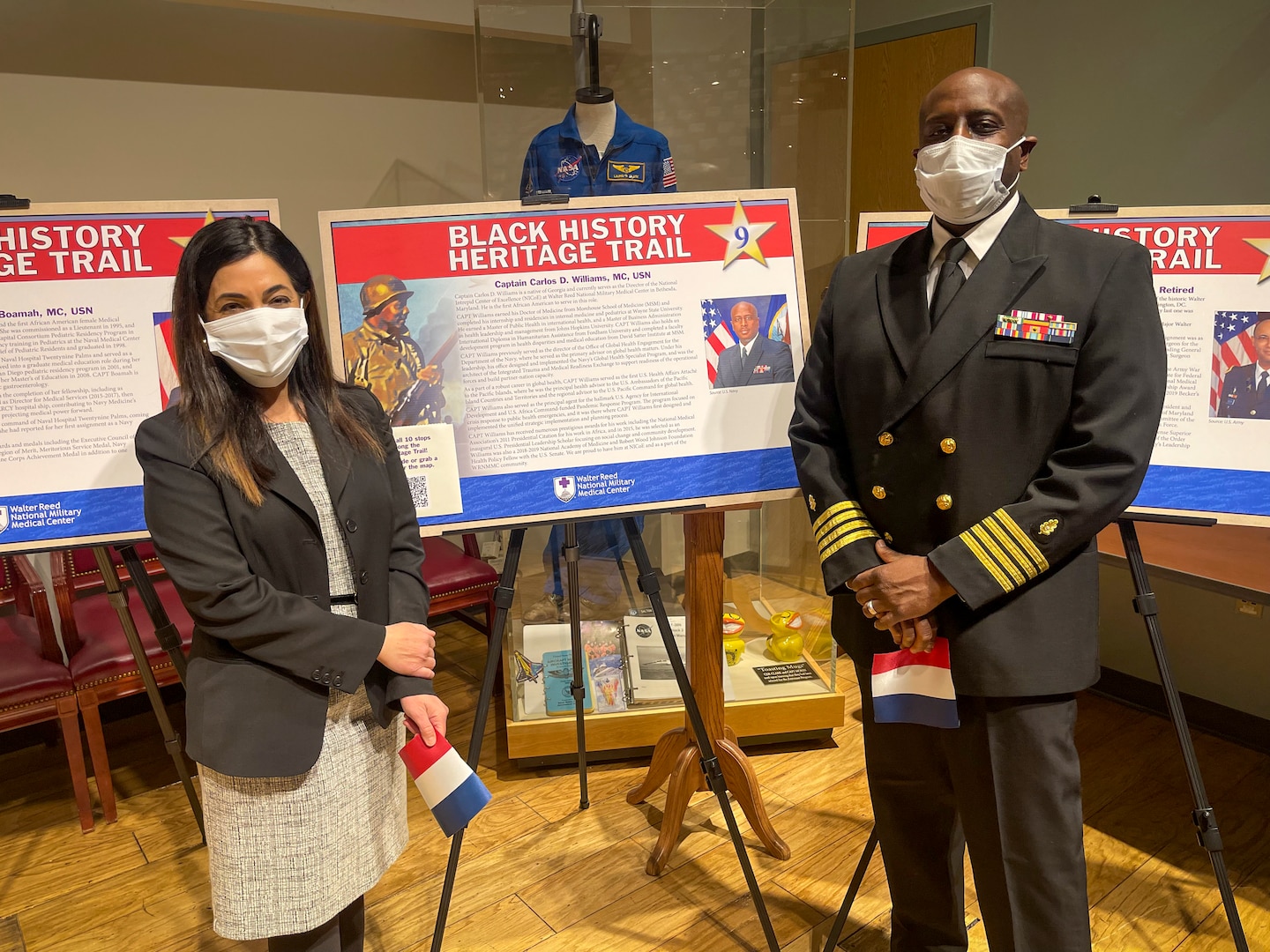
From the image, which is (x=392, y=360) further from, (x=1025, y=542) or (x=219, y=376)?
(x=1025, y=542)

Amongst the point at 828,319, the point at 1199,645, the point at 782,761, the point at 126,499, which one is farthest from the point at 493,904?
the point at 1199,645

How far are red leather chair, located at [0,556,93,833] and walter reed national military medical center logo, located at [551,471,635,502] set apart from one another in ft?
5.35

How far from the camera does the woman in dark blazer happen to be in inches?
50.9

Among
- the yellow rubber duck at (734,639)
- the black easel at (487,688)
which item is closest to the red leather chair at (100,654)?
the black easel at (487,688)

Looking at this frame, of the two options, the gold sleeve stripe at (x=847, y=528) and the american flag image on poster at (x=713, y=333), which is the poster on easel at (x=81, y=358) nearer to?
the american flag image on poster at (x=713, y=333)

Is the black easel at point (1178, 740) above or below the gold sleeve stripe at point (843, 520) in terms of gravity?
below

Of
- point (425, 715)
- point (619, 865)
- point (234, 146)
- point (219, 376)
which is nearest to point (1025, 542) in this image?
point (425, 715)

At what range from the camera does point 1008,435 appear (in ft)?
4.47

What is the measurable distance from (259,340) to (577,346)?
0.66 metres

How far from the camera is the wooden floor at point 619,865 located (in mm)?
2025

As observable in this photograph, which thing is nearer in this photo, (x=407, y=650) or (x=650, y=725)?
(x=407, y=650)

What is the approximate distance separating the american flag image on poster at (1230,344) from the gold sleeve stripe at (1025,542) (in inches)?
31.5

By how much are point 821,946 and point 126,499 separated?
1.81 m

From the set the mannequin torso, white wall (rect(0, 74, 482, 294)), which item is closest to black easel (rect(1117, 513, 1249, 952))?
the mannequin torso
